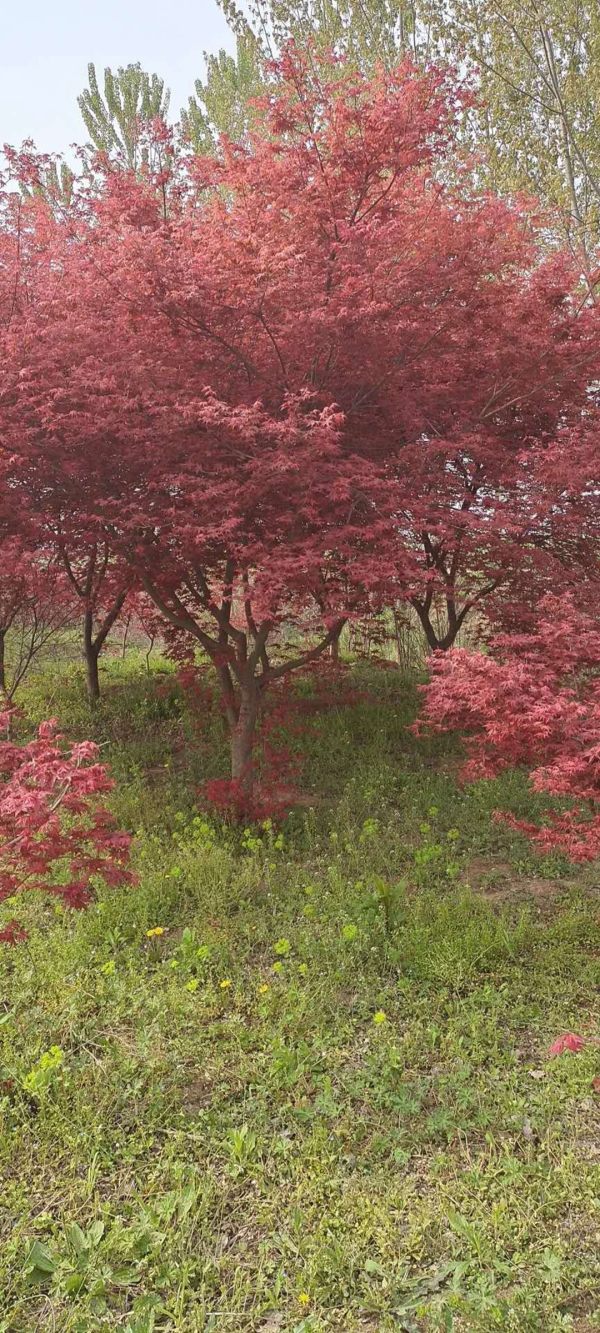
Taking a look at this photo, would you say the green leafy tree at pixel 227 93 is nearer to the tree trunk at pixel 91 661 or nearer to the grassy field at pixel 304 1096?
the tree trunk at pixel 91 661

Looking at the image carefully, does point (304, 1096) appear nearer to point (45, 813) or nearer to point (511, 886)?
point (45, 813)

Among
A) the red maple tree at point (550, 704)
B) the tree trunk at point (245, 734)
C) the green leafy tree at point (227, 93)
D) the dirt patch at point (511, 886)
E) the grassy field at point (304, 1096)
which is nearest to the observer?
the grassy field at point (304, 1096)

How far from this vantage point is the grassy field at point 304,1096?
2.59 metres

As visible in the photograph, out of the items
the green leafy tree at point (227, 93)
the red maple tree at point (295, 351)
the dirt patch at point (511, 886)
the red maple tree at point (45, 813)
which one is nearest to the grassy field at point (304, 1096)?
the dirt patch at point (511, 886)

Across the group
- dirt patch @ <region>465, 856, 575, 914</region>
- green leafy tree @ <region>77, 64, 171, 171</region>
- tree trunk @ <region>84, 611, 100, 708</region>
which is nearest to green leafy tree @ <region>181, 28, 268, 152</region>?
green leafy tree @ <region>77, 64, 171, 171</region>

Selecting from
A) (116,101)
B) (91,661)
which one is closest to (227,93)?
(116,101)

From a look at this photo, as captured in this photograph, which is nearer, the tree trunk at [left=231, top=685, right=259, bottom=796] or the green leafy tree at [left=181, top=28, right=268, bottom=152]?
the tree trunk at [left=231, top=685, right=259, bottom=796]

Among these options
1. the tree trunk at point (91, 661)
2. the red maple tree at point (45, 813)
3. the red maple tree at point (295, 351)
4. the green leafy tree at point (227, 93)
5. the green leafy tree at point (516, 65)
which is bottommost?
the red maple tree at point (45, 813)

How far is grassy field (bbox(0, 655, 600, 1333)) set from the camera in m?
2.59

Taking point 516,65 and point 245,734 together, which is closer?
point 245,734

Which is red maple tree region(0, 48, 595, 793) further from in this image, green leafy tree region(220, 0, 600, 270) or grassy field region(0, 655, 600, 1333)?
green leafy tree region(220, 0, 600, 270)

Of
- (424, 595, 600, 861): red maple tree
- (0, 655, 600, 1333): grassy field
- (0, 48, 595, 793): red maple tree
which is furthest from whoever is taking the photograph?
(0, 48, 595, 793): red maple tree

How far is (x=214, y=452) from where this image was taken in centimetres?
477

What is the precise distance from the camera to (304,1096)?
3.35 metres
